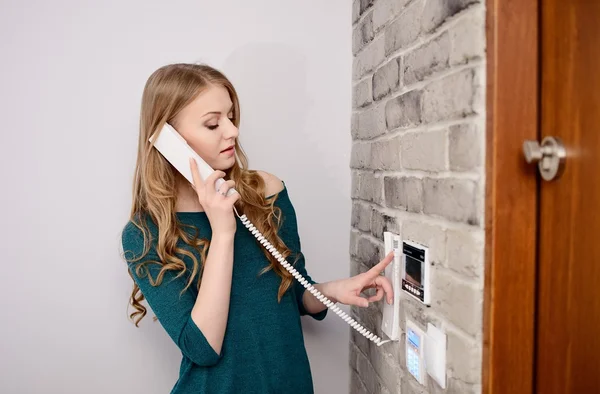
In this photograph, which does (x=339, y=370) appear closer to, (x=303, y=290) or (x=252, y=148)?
(x=303, y=290)

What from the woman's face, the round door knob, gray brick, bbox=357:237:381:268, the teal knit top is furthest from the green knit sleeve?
the round door knob

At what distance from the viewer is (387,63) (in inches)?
50.9

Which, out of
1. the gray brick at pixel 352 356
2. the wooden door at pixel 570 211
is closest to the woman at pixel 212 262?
the gray brick at pixel 352 356

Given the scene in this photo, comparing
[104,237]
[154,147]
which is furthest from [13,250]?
[154,147]

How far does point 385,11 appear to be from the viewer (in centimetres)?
131

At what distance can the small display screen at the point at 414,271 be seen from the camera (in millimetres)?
1076

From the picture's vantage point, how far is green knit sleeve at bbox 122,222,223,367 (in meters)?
1.21

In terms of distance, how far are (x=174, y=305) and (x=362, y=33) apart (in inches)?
40.0

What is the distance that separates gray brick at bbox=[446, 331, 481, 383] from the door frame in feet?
0.06

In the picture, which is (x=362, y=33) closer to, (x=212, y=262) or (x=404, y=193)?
(x=404, y=193)

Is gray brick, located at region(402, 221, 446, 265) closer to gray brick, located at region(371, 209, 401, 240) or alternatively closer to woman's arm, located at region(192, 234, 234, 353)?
gray brick, located at region(371, 209, 401, 240)

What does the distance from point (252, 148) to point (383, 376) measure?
0.85 meters

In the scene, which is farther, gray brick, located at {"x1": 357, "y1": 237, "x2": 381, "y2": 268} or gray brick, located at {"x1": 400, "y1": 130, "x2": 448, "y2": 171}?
gray brick, located at {"x1": 357, "y1": 237, "x2": 381, "y2": 268}

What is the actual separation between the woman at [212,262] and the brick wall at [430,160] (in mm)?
184
